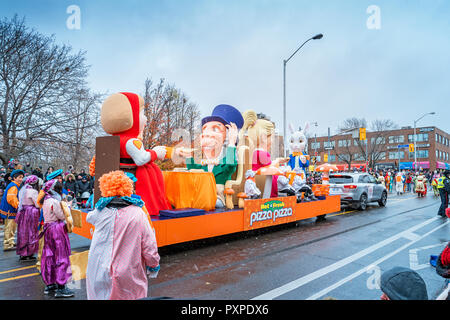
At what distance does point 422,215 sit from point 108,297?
506 inches

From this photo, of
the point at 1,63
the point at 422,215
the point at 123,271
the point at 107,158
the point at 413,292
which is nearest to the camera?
the point at 413,292

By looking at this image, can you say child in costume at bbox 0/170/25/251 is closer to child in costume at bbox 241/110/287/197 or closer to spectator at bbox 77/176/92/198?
child in costume at bbox 241/110/287/197

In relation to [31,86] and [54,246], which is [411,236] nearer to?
[54,246]

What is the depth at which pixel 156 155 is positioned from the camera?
239 inches

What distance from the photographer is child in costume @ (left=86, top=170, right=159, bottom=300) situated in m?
2.79

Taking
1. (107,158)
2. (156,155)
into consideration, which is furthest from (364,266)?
(107,158)

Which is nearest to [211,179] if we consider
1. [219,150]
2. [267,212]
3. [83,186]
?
[219,150]

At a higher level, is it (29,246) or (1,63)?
(1,63)

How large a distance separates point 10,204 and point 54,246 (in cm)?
327

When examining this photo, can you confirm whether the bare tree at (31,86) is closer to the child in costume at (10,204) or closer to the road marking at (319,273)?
the child in costume at (10,204)

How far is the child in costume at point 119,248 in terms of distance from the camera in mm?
2787

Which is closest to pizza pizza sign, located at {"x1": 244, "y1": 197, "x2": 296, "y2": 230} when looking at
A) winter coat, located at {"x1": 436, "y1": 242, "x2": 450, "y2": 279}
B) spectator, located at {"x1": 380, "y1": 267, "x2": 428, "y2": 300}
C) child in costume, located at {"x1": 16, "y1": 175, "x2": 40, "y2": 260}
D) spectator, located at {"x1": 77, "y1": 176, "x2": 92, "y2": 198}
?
child in costume, located at {"x1": 16, "y1": 175, "x2": 40, "y2": 260}

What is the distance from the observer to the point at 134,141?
570 cm

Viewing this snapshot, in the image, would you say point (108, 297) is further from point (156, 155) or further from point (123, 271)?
point (156, 155)
